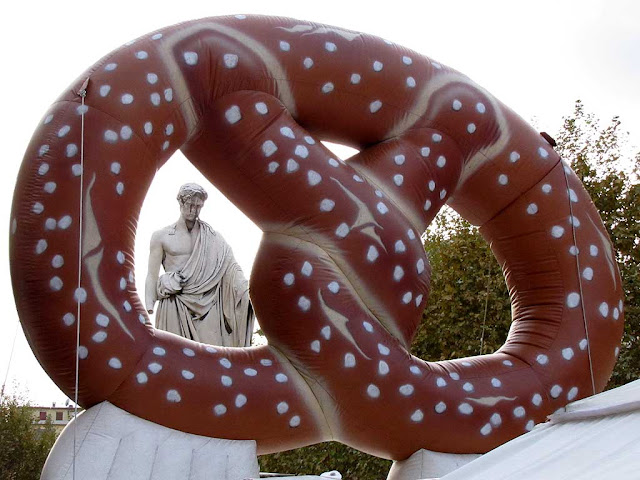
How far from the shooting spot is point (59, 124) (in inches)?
207

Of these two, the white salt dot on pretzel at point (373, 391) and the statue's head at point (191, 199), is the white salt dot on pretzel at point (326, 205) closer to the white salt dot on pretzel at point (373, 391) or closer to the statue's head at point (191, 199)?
the white salt dot on pretzel at point (373, 391)

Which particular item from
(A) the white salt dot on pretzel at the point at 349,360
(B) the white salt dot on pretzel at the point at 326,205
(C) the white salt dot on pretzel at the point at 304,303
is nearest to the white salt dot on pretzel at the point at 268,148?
(B) the white salt dot on pretzel at the point at 326,205

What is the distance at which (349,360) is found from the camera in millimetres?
5566

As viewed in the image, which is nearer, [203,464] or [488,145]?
[203,464]

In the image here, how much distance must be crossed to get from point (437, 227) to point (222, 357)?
11.5 meters

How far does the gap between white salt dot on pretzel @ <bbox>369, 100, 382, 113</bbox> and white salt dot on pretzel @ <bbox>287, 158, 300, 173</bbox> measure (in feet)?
2.39

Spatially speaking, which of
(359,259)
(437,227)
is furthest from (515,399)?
(437,227)

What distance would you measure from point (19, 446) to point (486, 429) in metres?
16.3

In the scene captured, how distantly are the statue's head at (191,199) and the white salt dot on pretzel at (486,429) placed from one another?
249cm

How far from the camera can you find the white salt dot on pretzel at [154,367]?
5.19m

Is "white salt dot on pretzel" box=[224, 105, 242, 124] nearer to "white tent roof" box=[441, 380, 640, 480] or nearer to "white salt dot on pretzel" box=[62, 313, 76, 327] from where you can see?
"white salt dot on pretzel" box=[62, 313, 76, 327]

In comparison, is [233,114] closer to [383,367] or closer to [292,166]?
[292,166]

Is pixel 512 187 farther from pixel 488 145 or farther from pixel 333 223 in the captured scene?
pixel 333 223

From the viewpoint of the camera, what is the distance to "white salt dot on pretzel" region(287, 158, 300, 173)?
225 inches
